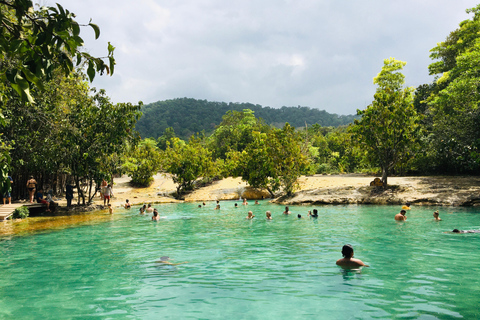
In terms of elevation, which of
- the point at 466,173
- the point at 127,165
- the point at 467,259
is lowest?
the point at 467,259

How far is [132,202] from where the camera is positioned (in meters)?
30.2

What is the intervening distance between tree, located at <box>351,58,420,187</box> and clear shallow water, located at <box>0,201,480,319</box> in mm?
11091

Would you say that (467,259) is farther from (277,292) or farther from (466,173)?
(466,173)

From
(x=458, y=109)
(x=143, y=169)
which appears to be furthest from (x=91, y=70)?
(x=143, y=169)

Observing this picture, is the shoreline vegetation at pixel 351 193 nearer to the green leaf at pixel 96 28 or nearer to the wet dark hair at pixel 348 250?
the wet dark hair at pixel 348 250

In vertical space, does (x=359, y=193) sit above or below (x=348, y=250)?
above

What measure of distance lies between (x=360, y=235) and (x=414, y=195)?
41.8 ft

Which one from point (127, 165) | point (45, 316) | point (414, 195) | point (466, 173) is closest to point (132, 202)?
point (127, 165)

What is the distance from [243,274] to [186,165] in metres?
27.1

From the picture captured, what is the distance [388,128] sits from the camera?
84.5 feet

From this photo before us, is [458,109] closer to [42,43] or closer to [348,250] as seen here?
[348,250]

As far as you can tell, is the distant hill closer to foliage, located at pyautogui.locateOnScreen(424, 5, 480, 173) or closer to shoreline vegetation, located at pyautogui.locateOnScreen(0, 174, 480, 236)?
shoreline vegetation, located at pyautogui.locateOnScreen(0, 174, 480, 236)

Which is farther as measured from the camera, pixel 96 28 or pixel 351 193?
pixel 351 193

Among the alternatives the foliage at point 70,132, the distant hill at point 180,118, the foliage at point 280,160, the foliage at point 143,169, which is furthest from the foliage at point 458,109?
the distant hill at point 180,118
